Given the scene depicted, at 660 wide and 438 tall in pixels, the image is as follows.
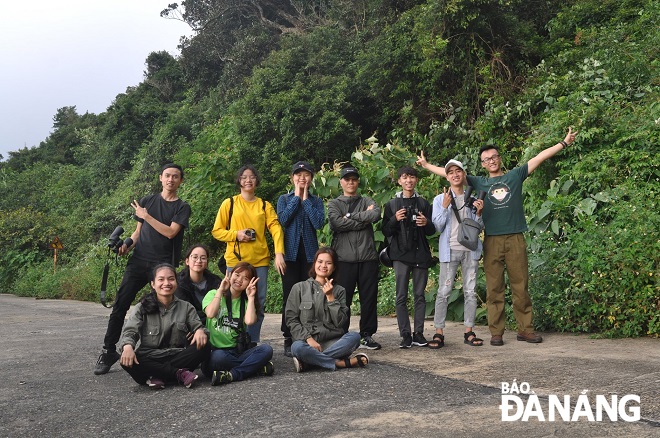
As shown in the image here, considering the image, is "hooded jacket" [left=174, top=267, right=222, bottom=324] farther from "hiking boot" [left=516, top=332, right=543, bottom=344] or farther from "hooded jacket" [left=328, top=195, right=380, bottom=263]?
"hiking boot" [left=516, top=332, right=543, bottom=344]

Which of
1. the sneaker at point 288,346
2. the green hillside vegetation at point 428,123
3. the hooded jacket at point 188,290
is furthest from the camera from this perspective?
the green hillside vegetation at point 428,123

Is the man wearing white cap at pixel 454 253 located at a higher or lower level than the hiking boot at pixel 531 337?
higher

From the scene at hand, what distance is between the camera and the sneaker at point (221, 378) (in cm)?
524

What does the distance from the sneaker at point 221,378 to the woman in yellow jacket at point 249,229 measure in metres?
0.92

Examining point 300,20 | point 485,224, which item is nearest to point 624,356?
point 485,224

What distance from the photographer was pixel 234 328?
223 inches

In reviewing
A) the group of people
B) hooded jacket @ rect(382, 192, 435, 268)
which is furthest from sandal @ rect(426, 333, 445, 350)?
hooded jacket @ rect(382, 192, 435, 268)

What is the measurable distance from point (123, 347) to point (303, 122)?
37.7 feet

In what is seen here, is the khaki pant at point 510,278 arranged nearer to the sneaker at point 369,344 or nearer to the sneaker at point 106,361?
the sneaker at point 369,344

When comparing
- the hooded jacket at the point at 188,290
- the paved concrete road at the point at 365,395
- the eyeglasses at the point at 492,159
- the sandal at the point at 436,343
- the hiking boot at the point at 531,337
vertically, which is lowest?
the paved concrete road at the point at 365,395

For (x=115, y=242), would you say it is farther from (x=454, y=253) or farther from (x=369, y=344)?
(x=454, y=253)

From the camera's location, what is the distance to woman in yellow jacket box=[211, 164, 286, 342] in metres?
6.37

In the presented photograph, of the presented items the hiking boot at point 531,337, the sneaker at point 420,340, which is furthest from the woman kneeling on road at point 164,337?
the hiking boot at point 531,337

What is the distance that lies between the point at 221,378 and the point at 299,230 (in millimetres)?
1869
